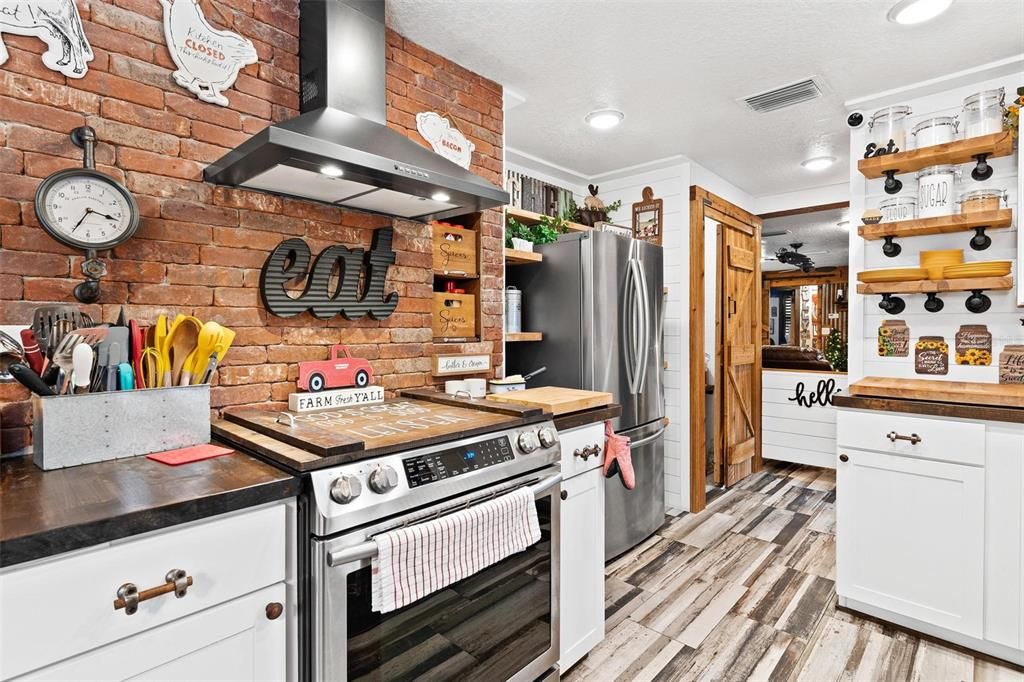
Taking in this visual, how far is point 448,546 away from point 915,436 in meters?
1.98

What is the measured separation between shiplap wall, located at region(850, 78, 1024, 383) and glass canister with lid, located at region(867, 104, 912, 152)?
125 mm

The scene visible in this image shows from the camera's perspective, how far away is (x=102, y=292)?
1445mm

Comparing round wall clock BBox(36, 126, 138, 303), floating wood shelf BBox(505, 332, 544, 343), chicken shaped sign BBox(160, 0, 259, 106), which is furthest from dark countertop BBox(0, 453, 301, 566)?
floating wood shelf BBox(505, 332, 544, 343)

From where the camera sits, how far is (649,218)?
3840mm

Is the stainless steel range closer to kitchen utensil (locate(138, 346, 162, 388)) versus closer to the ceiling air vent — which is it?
kitchen utensil (locate(138, 346, 162, 388))

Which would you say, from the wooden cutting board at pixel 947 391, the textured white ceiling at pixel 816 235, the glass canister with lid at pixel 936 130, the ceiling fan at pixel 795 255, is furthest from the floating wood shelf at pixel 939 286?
the ceiling fan at pixel 795 255

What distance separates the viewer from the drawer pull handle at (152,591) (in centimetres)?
92

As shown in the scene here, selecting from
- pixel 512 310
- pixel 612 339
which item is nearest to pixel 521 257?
pixel 512 310

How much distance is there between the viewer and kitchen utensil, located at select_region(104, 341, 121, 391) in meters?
1.26

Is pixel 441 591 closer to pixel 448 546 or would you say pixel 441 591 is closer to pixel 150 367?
pixel 448 546

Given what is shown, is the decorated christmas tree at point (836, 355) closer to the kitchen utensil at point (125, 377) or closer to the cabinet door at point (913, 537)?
the cabinet door at point (913, 537)

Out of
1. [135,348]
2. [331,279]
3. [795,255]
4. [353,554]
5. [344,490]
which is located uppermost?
[795,255]

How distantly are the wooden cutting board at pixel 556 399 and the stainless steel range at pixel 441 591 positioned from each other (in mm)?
109

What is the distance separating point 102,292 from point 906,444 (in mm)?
2942
